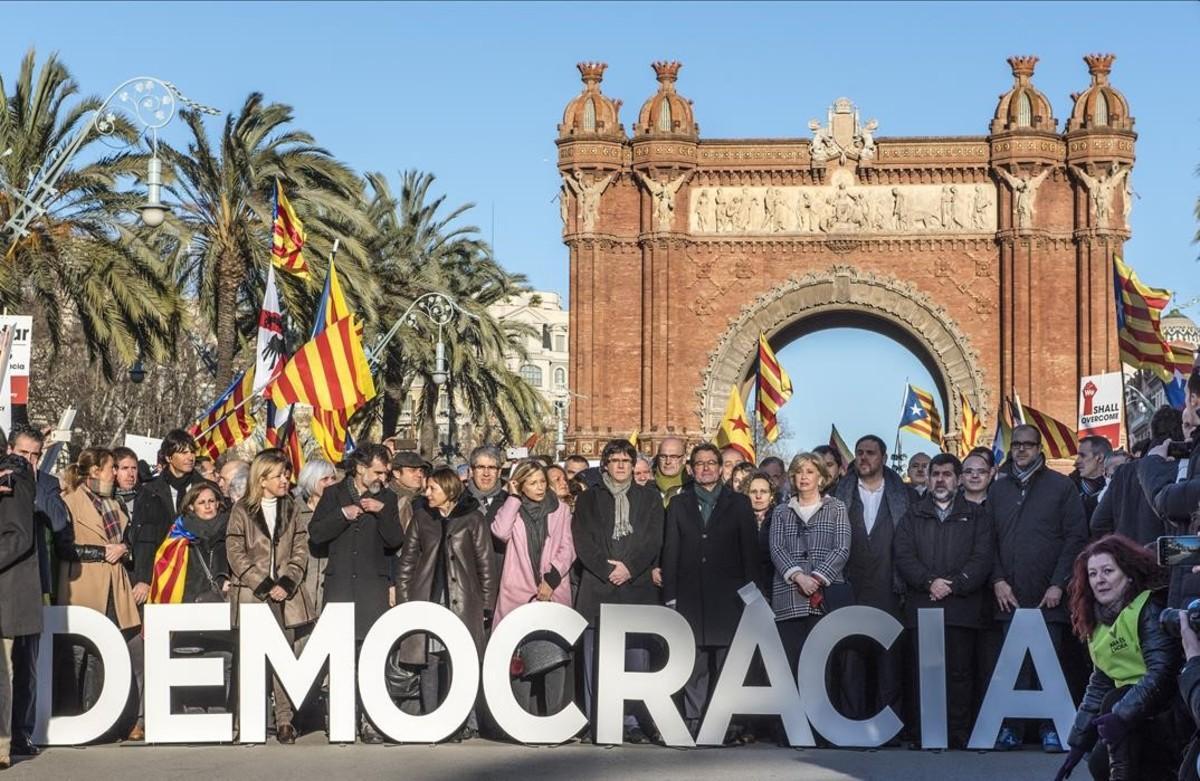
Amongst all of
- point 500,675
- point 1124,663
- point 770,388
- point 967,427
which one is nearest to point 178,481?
point 500,675

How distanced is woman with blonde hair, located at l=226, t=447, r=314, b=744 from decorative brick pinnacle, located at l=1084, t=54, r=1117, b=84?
1499 inches

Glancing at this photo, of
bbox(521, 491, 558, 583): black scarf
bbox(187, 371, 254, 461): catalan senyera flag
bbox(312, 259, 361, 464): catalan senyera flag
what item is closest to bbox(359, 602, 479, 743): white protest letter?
bbox(521, 491, 558, 583): black scarf

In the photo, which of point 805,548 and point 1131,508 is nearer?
point 1131,508

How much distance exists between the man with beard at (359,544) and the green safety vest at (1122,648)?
239 inches

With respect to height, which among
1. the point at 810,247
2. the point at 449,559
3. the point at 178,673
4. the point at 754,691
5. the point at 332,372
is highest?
A: the point at 810,247

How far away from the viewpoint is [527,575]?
535 inches

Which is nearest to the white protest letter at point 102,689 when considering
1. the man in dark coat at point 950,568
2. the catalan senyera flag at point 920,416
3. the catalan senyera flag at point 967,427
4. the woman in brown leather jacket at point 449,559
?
the woman in brown leather jacket at point 449,559

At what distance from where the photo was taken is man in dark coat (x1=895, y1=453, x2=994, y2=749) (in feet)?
42.4

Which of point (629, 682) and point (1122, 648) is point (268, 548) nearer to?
point (629, 682)

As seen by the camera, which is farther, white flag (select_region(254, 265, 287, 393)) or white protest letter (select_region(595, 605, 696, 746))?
white flag (select_region(254, 265, 287, 393))

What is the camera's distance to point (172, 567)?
1334 centimetres

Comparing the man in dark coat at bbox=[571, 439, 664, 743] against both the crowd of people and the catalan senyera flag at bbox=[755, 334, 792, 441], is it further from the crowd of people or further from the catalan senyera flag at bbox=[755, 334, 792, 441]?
the catalan senyera flag at bbox=[755, 334, 792, 441]

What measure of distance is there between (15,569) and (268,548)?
197 centimetres

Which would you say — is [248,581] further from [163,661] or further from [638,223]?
[638,223]
